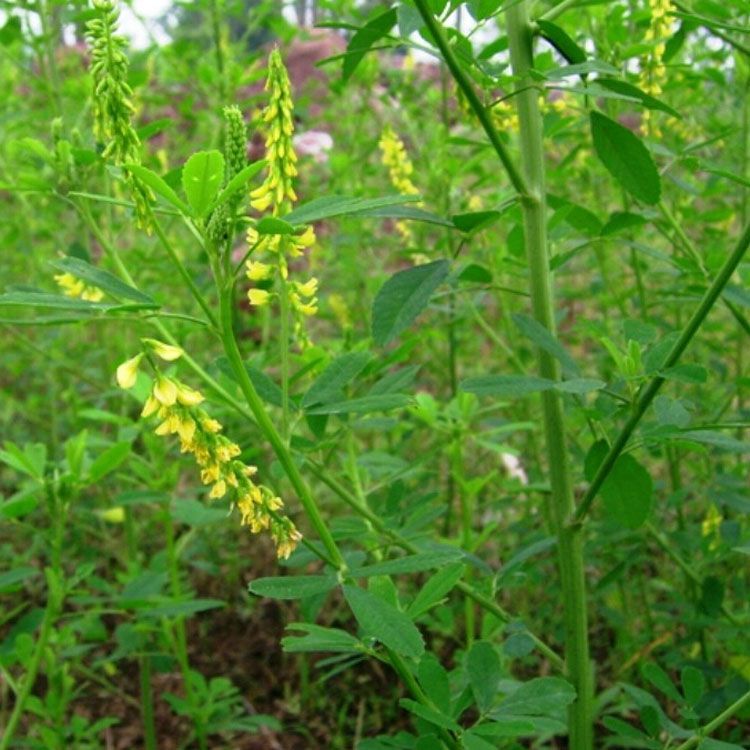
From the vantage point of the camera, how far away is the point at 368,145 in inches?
114

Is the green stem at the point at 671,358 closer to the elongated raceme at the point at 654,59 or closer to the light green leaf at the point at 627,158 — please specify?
the light green leaf at the point at 627,158

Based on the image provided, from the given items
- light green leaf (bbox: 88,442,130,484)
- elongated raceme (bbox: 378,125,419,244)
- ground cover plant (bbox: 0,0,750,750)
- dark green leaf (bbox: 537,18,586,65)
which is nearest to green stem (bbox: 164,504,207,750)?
ground cover plant (bbox: 0,0,750,750)

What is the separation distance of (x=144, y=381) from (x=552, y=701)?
923 mm

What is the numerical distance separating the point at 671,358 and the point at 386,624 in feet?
1.43

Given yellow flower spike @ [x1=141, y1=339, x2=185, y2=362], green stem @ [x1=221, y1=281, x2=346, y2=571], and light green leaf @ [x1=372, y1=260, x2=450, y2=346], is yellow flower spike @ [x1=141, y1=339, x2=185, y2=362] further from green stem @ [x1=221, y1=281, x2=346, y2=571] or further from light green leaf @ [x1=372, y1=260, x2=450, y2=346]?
light green leaf @ [x1=372, y1=260, x2=450, y2=346]

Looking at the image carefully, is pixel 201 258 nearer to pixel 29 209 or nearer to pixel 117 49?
pixel 29 209

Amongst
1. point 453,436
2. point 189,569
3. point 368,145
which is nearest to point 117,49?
point 453,436

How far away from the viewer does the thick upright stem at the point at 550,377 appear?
118cm

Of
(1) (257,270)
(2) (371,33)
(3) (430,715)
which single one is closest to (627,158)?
(2) (371,33)

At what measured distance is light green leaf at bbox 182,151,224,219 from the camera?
824mm

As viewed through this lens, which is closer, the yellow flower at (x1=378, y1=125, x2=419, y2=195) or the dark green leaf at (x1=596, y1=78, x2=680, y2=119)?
the dark green leaf at (x1=596, y1=78, x2=680, y2=119)

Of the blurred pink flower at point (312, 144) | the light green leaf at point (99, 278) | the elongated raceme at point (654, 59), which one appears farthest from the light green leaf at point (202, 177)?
the blurred pink flower at point (312, 144)

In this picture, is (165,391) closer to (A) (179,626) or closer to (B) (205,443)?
(B) (205,443)

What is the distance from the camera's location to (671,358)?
3.52 feet
